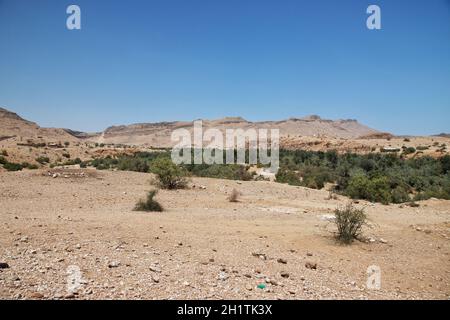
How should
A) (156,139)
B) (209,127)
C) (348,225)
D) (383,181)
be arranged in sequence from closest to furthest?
1. (348,225)
2. (383,181)
3. (156,139)
4. (209,127)

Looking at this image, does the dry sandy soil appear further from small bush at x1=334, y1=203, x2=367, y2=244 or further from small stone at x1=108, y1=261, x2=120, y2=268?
small bush at x1=334, y1=203, x2=367, y2=244

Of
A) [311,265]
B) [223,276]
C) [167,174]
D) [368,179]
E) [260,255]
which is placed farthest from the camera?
[368,179]

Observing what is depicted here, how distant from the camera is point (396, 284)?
241 inches

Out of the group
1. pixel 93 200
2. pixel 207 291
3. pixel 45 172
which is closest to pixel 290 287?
pixel 207 291

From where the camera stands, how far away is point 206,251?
276 inches

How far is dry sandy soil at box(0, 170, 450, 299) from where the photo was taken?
5.07m

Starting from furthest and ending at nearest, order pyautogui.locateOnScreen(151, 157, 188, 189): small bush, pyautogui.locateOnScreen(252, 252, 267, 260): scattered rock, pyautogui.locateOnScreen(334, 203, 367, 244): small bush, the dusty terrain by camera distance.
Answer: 1. the dusty terrain
2. pyautogui.locateOnScreen(151, 157, 188, 189): small bush
3. pyautogui.locateOnScreen(334, 203, 367, 244): small bush
4. pyautogui.locateOnScreen(252, 252, 267, 260): scattered rock

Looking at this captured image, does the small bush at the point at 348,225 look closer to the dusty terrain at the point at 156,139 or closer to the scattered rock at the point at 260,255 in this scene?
the scattered rock at the point at 260,255

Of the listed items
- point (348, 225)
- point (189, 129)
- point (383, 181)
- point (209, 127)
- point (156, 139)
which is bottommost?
point (348, 225)

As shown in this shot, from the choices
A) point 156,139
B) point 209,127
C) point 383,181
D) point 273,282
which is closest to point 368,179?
point 383,181

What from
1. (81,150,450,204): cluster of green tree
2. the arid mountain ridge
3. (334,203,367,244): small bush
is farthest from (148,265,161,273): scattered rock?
the arid mountain ridge

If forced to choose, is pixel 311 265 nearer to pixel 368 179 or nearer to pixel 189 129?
pixel 368 179

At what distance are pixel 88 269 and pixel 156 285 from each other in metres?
1.16
